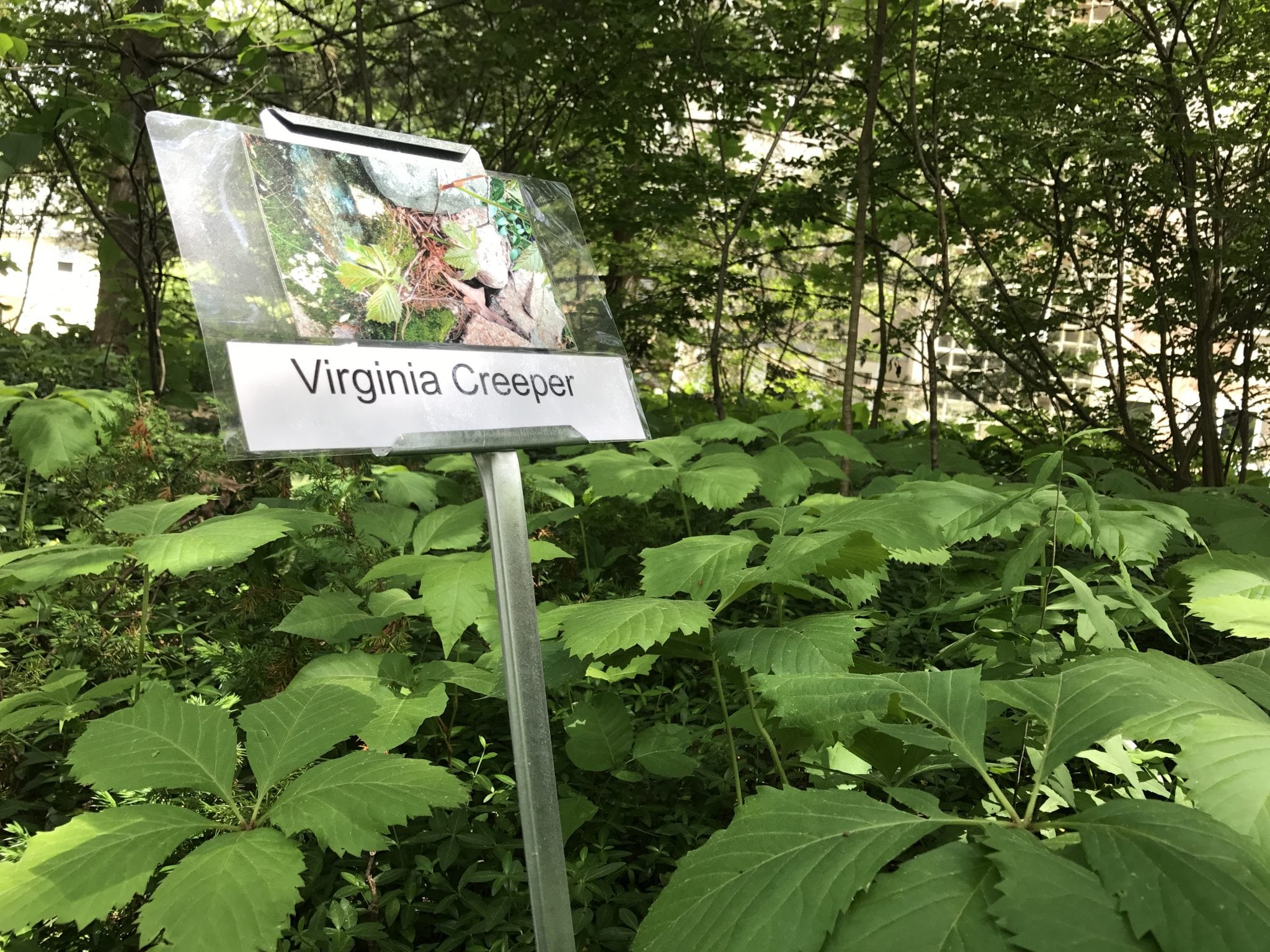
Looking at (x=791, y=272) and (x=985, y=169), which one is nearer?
(x=985, y=169)

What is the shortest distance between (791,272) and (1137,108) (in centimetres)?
273

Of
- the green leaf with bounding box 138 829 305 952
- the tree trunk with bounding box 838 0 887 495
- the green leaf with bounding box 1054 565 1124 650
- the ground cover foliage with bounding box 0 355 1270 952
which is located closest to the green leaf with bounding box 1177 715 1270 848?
the ground cover foliage with bounding box 0 355 1270 952

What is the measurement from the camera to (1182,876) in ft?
2.35

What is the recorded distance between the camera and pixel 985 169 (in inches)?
203

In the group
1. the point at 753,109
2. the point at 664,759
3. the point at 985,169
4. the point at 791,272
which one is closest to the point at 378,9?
the point at 753,109

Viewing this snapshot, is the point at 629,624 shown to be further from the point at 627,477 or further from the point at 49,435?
the point at 49,435

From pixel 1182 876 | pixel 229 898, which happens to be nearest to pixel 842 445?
pixel 1182 876

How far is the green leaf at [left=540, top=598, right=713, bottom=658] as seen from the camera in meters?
1.16

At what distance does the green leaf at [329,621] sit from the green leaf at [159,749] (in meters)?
0.45

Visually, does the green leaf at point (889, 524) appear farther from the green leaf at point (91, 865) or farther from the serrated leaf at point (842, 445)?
the serrated leaf at point (842, 445)

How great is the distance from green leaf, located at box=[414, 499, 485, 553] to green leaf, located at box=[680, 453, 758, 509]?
0.63m

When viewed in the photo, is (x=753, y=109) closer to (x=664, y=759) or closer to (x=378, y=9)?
(x=378, y=9)

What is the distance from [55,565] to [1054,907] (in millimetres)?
1876

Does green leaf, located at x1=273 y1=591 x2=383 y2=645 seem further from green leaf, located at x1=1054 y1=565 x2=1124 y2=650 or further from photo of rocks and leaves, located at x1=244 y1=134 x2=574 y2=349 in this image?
green leaf, located at x1=1054 y1=565 x2=1124 y2=650
